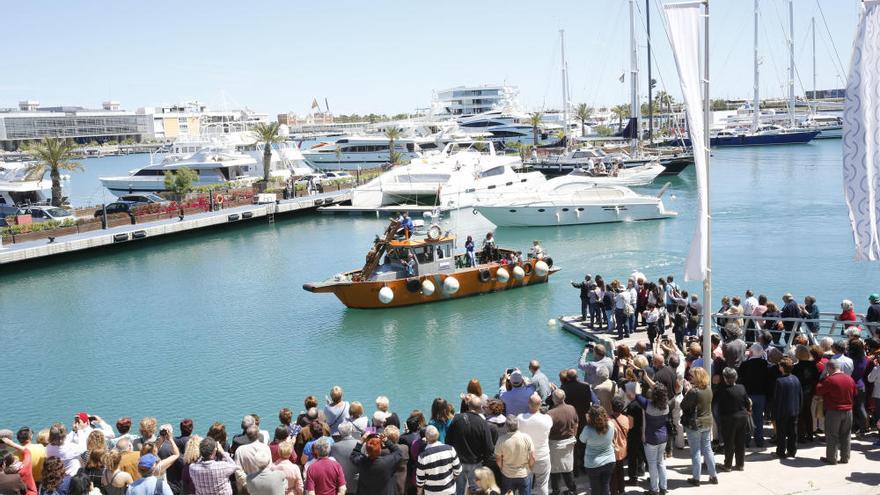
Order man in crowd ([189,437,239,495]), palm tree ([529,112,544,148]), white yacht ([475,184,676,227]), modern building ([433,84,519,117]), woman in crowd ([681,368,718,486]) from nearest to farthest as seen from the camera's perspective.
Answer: man in crowd ([189,437,239,495])
woman in crowd ([681,368,718,486])
white yacht ([475,184,676,227])
palm tree ([529,112,544,148])
modern building ([433,84,519,117])

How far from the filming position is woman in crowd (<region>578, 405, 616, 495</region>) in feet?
26.3

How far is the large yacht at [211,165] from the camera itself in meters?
61.9

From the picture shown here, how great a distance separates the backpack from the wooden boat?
1530 centimetres

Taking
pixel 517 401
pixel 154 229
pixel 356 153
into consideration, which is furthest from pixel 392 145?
pixel 517 401

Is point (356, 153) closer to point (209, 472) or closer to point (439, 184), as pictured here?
point (439, 184)

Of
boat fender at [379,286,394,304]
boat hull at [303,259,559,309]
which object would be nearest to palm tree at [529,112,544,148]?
boat hull at [303,259,559,309]

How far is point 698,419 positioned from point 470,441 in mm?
2621

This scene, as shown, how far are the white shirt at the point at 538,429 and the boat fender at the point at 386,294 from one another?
50.6 feet

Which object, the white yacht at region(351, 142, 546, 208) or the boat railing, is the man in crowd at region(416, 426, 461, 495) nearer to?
the boat railing

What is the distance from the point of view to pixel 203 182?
2470 inches

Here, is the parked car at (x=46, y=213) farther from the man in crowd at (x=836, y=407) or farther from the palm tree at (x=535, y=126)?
the palm tree at (x=535, y=126)

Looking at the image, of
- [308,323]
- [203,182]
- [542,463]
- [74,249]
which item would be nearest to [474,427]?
[542,463]

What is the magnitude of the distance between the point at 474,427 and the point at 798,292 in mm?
20234

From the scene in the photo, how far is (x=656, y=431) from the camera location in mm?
8609
